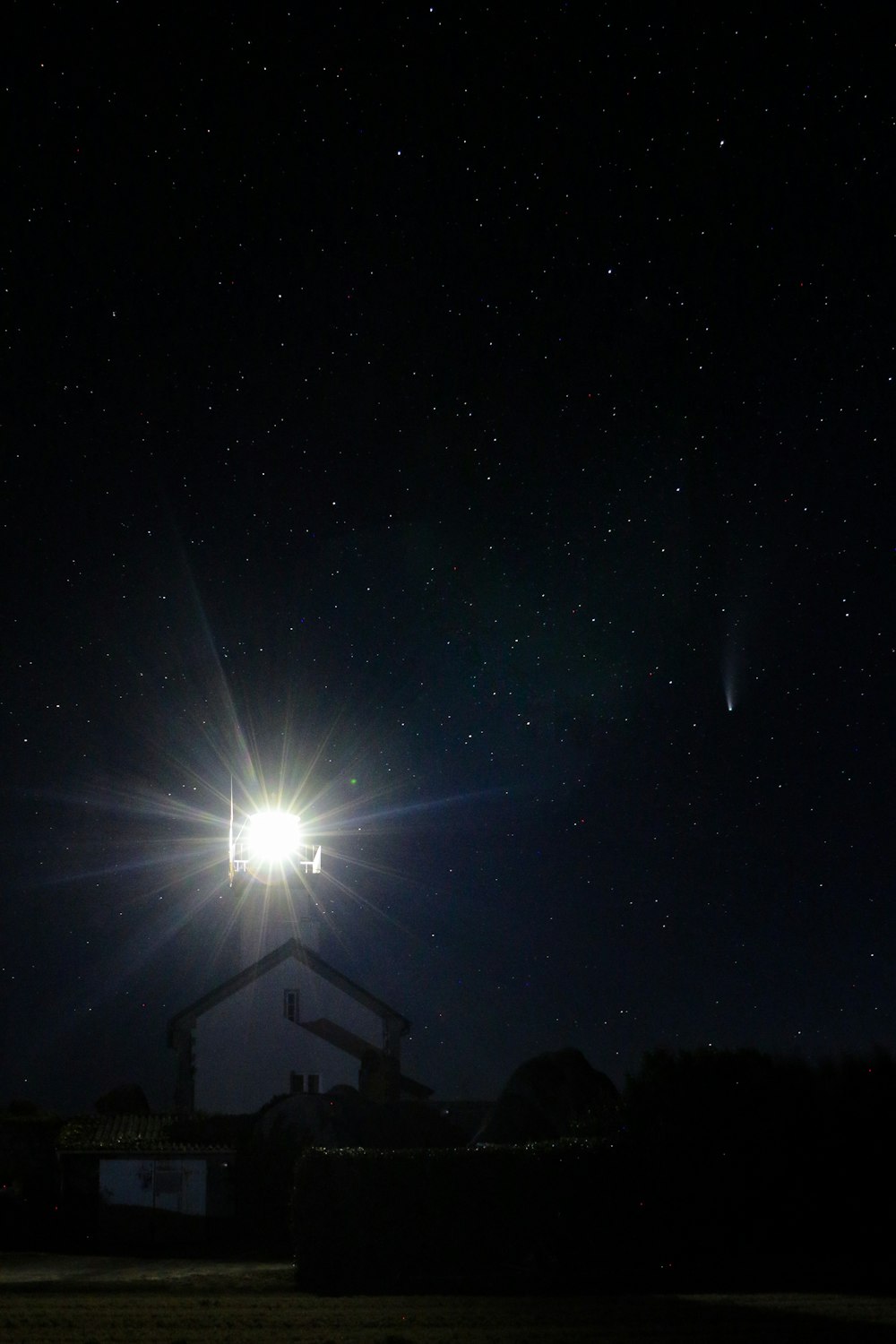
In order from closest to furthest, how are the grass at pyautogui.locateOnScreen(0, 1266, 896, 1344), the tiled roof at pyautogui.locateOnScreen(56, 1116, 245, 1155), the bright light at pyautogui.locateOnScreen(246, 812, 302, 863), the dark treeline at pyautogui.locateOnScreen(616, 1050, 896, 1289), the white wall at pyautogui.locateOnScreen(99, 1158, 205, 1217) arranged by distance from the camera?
1. the grass at pyautogui.locateOnScreen(0, 1266, 896, 1344)
2. the dark treeline at pyautogui.locateOnScreen(616, 1050, 896, 1289)
3. the white wall at pyautogui.locateOnScreen(99, 1158, 205, 1217)
4. the tiled roof at pyautogui.locateOnScreen(56, 1116, 245, 1155)
5. the bright light at pyautogui.locateOnScreen(246, 812, 302, 863)

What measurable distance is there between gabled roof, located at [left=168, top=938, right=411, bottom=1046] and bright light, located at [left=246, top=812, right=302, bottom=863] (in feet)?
17.6

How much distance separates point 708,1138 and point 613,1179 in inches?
74.8

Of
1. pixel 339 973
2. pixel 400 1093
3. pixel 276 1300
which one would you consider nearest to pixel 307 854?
pixel 339 973

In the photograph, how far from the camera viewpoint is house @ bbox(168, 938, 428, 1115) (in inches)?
1522

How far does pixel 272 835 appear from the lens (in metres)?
45.9

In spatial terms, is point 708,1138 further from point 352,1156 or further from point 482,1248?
point 352,1156

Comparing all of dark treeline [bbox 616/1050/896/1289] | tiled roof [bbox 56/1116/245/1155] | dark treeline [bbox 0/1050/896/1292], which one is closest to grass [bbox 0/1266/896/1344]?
dark treeline [bbox 0/1050/896/1292]

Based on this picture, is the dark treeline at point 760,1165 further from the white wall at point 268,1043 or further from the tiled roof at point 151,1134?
the white wall at point 268,1043

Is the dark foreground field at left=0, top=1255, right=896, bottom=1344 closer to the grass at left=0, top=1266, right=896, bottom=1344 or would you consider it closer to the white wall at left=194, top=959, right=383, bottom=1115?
the grass at left=0, top=1266, right=896, bottom=1344

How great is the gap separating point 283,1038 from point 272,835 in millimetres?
8697

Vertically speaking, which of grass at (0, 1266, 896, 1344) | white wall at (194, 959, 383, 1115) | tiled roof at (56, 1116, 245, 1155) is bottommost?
grass at (0, 1266, 896, 1344)

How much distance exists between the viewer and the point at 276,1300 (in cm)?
1619

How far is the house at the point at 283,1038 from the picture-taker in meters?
38.7

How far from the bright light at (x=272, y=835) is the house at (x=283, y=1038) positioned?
5.57 metres
